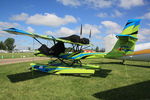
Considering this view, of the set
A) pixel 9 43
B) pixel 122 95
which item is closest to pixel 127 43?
pixel 122 95

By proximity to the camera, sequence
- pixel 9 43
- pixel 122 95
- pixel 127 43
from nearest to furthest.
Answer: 1. pixel 122 95
2. pixel 127 43
3. pixel 9 43

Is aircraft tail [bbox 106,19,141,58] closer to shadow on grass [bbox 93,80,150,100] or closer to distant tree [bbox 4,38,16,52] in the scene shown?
shadow on grass [bbox 93,80,150,100]

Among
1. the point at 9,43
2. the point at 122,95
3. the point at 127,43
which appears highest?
the point at 9,43

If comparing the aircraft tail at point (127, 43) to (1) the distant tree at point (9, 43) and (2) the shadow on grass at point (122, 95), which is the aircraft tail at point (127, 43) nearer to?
(2) the shadow on grass at point (122, 95)

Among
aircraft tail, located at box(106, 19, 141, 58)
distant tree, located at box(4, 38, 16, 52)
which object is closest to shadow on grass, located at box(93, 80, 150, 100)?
aircraft tail, located at box(106, 19, 141, 58)

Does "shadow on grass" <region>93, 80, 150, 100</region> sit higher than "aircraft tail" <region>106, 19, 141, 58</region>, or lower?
lower

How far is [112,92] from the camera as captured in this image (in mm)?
5355

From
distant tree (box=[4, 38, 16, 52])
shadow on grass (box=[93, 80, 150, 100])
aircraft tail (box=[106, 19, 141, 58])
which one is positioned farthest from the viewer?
distant tree (box=[4, 38, 16, 52])

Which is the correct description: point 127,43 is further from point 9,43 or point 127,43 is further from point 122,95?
point 9,43

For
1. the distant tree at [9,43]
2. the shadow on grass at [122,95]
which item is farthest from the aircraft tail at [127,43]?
the distant tree at [9,43]

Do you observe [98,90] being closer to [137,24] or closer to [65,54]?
[65,54]

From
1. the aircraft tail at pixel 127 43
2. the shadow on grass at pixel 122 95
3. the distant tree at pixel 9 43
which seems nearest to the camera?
the shadow on grass at pixel 122 95

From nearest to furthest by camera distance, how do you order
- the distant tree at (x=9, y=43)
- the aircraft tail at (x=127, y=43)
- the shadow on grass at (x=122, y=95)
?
1. the shadow on grass at (x=122, y=95)
2. the aircraft tail at (x=127, y=43)
3. the distant tree at (x=9, y=43)

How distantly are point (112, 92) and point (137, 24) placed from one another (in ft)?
25.0
